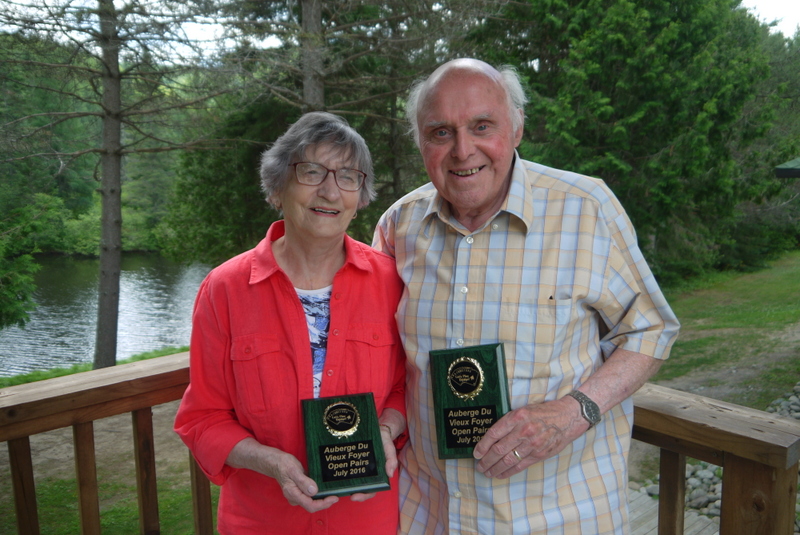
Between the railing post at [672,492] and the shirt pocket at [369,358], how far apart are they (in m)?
0.78

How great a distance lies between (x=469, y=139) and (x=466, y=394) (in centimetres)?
63

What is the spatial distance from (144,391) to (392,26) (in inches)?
382

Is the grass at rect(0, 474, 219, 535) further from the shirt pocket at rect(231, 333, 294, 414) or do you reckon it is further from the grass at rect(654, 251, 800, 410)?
the grass at rect(654, 251, 800, 410)

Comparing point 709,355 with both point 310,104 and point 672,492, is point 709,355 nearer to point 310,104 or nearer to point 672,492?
point 310,104

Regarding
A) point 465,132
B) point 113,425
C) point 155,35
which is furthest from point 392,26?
point 465,132

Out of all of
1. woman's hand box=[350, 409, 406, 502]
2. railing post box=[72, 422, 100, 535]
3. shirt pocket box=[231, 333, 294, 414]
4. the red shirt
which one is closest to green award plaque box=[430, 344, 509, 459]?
woman's hand box=[350, 409, 406, 502]

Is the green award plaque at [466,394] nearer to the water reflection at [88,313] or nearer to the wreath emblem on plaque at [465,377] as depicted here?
the wreath emblem on plaque at [465,377]

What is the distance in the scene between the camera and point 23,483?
1.63 m

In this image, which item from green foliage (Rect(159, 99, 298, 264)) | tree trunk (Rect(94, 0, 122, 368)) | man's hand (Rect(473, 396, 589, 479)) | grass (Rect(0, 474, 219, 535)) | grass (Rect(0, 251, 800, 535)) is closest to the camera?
man's hand (Rect(473, 396, 589, 479))

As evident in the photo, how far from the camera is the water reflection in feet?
18.2

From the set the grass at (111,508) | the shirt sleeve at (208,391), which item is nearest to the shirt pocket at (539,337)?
the shirt sleeve at (208,391)

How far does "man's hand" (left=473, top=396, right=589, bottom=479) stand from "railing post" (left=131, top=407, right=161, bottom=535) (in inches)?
41.6

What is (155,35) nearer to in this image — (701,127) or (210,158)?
(210,158)

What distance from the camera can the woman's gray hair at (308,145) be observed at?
1579 millimetres
